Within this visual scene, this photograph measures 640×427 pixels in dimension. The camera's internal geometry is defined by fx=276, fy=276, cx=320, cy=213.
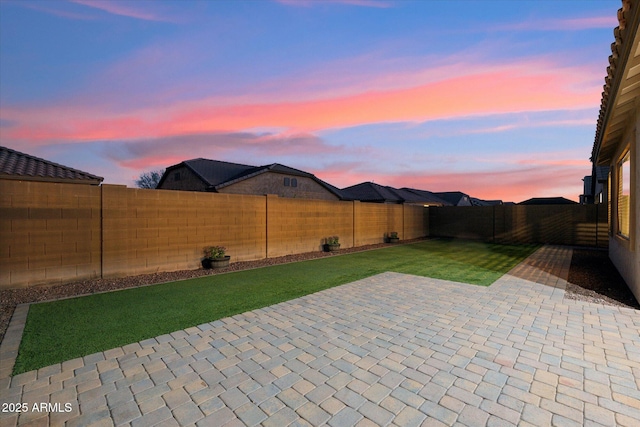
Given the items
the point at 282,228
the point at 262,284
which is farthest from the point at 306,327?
the point at 282,228

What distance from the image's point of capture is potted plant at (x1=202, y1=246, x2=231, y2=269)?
7.79 metres

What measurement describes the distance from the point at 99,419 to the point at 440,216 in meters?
19.5

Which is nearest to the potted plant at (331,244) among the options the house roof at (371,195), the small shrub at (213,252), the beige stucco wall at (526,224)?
the small shrub at (213,252)

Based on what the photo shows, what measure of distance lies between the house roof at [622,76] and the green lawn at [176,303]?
414cm

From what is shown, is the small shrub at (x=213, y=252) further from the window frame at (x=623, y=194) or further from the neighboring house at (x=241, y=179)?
the neighboring house at (x=241, y=179)

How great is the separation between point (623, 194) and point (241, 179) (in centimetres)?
2010

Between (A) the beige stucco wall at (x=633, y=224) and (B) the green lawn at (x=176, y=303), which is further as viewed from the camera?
(A) the beige stucco wall at (x=633, y=224)

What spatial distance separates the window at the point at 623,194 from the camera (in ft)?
21.3

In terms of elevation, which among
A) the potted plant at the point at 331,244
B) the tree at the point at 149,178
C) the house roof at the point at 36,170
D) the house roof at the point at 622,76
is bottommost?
the potted plant at the point at 331,244

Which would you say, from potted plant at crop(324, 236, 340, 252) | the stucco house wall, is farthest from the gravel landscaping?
Answer: the stucco house wall

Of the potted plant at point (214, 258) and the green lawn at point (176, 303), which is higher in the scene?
the potted plant at point (214, 258)

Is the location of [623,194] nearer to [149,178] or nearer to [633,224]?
[633,224]

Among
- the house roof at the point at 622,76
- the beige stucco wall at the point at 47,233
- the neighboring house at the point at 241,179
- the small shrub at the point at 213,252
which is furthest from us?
the neighboring house at the point at 241,179

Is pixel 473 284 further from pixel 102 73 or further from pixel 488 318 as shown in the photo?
pixel 102 73
